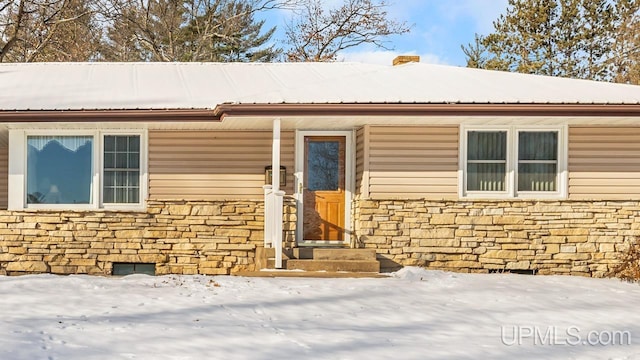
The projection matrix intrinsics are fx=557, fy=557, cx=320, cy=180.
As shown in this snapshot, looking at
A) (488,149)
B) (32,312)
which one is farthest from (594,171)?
(32,312)

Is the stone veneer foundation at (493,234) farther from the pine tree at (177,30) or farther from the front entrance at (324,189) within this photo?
the pine tree at (177,30)

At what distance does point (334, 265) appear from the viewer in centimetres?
812

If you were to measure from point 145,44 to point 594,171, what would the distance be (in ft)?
60.6

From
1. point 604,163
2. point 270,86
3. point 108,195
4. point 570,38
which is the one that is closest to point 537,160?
point 604,163

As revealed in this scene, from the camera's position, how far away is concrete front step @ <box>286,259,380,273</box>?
808 centimetres

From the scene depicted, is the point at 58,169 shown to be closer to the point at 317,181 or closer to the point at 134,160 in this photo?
the point at 134,160

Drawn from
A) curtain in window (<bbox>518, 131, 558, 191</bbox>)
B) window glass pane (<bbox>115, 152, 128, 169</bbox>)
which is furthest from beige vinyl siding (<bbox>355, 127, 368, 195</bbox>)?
window glass pane (<bbox>115, 152, 128, 169</bbox>)

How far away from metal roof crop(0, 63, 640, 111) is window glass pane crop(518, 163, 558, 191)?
115 cm

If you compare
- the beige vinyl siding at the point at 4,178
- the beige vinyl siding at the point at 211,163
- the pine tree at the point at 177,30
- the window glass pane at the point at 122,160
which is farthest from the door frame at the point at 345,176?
the pine tree at the point at 177,30

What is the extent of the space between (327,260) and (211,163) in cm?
260

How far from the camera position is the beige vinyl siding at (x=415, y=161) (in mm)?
8750

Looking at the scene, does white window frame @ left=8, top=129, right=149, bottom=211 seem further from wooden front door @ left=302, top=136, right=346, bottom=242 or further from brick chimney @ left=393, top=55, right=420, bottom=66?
brick chimney @ left=393, top=55, right=420, bottom=66

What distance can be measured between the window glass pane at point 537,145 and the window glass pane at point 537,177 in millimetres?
143

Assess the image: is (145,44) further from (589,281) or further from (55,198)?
(589,281)
